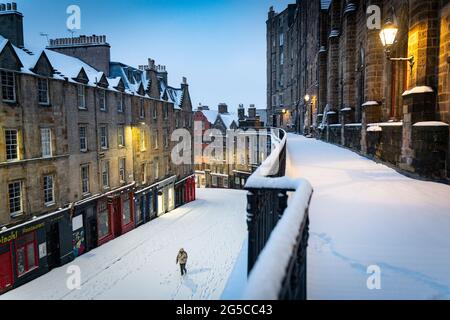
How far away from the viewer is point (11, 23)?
20297 mm

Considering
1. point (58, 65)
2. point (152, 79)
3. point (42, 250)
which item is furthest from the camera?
point (152, 79)

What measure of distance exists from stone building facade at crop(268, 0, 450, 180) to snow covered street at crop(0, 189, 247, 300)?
9.82 m

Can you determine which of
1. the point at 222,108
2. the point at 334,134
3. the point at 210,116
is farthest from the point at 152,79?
the point at 222,108

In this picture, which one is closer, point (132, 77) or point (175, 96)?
point (132, 77)

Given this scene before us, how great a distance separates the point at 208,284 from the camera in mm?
16891

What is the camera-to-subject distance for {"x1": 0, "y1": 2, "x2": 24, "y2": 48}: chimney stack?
20.2 meters

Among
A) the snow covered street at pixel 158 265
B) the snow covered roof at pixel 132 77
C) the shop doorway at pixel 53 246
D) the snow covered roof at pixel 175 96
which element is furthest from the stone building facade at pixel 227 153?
the shop doorway at pixel 53 246

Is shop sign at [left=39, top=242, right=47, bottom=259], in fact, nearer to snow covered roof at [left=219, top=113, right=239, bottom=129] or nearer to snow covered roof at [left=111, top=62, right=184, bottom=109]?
snow covered roof at [left=111, top=62, right=184, bottom=109]

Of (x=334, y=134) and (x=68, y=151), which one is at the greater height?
(x=334, y=134)

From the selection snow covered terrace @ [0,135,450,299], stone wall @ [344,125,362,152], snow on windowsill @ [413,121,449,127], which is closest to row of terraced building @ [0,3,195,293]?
snow covered terrace @ [0,135,450,299]

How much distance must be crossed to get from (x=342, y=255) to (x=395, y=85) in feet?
39.8

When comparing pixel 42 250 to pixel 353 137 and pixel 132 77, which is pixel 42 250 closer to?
pixel 353 137

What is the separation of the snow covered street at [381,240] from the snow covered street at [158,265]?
400 inches
